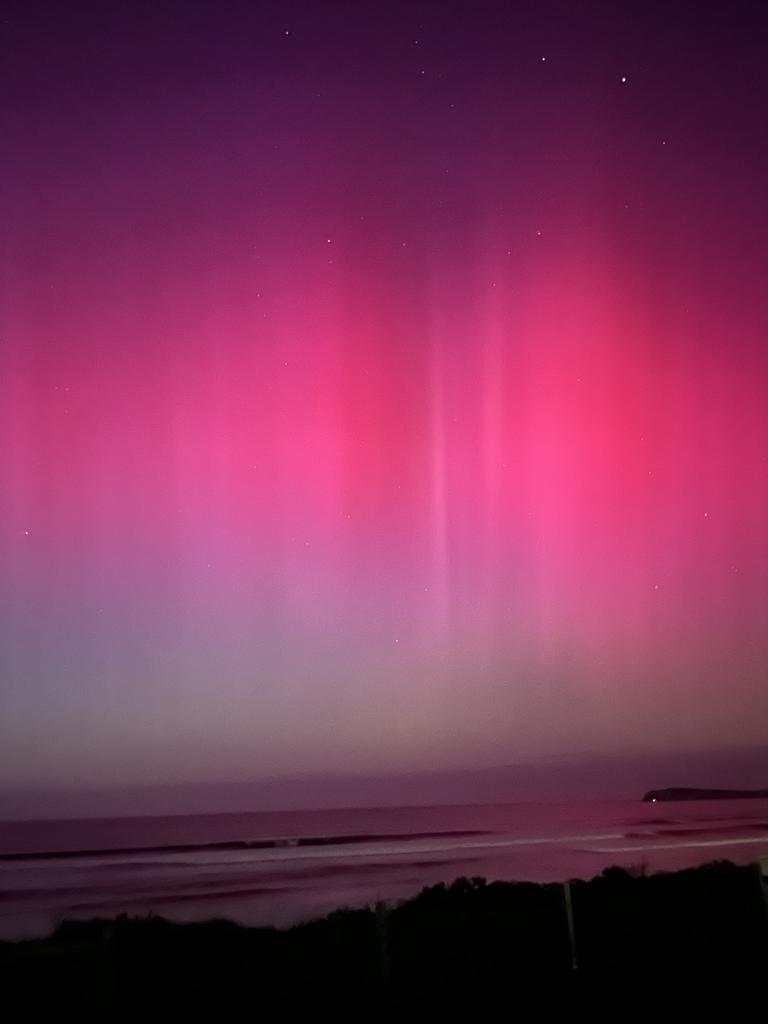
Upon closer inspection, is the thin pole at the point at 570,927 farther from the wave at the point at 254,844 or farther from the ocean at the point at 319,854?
the wave at the point at 254,844

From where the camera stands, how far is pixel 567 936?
1930 mm

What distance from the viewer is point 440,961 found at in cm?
186

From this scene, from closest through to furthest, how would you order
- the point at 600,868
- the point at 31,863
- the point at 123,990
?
1. the point at 123,990
2. the point at 600,868
3. the point at 31,863

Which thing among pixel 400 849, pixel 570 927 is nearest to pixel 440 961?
pixel 570 927

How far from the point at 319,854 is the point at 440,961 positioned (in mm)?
480

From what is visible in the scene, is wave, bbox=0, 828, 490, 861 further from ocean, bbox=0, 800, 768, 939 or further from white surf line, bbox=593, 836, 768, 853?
white surf line, bbox=593, 836, 768, 853

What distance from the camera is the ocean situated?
2.00 m

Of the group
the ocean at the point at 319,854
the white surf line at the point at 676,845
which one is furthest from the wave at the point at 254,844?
the white surf line at the point at 676,845

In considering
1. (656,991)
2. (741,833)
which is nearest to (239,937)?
(656,991)

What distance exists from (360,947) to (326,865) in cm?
32

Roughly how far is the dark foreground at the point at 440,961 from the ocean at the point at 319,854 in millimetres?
61

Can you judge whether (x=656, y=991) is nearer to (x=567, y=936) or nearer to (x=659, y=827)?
(x=567, y=936)

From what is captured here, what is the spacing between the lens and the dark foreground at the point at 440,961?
174 centimetres

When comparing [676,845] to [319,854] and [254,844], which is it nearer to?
[319,854]
